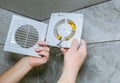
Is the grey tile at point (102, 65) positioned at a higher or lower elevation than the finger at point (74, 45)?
lower

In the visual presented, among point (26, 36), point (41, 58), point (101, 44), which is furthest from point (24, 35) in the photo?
point (101, 44)

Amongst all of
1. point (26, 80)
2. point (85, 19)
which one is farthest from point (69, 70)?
point (26, 80)

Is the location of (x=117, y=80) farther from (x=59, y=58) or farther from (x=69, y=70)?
(x=59, y=58)

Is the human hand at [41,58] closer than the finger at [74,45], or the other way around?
the finger at [74,45]

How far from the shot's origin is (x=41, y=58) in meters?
0.84

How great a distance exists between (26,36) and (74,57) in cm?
21

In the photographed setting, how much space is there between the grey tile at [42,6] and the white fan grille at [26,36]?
134mm

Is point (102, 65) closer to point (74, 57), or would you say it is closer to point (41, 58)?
point (74, 57)

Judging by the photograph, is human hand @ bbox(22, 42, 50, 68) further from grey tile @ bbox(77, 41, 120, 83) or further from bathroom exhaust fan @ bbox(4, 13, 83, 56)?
grey tile @ bbox(77, 41, 120, 83)

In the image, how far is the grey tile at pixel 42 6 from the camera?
825 mm

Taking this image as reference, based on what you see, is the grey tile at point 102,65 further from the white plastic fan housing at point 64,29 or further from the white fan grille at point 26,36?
the white fan grille at point 26,36

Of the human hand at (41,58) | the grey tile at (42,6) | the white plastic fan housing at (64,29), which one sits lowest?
the human hand at (41,58)

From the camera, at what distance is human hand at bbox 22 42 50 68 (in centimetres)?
80

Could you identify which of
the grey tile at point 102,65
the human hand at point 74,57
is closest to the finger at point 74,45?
the human hand at point 74,57
